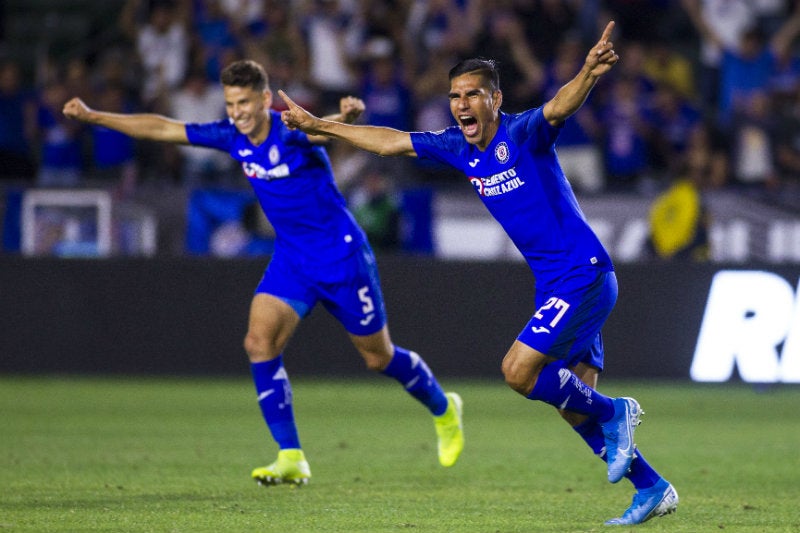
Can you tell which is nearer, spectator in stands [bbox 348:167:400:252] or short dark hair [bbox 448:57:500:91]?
short dark hair [bbox 448:57:500:91]

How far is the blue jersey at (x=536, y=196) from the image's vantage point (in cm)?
655

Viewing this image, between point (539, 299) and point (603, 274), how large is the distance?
0.33m

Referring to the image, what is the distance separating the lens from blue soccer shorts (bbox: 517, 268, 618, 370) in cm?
647

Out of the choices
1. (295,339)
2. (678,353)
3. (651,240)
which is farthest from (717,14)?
(295,339)

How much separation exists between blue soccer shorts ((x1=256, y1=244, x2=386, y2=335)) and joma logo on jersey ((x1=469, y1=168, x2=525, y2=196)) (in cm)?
201

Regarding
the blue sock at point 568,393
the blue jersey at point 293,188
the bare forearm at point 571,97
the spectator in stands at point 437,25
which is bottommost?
the blue sock at point 568,393

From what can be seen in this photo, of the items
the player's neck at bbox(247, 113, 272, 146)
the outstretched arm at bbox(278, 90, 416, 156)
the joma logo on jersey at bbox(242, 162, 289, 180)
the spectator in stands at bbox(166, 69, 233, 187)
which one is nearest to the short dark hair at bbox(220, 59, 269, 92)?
the player's neck at bbox(247, 113, 272, 146)

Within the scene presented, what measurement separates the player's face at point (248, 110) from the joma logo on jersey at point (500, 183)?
205cm

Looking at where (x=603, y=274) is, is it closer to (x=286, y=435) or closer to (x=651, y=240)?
(x=286, y=435)

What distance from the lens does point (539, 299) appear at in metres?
6.70

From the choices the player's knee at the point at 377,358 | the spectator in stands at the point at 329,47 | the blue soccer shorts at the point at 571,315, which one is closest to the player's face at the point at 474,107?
the blue soccer shorts at the point at 571,315

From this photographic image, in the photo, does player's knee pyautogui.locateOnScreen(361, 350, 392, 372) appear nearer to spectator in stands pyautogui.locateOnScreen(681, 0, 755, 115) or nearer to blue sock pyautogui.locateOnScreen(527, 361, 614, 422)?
blue sock pyautogui.locateOnScreen(527, 361, 614, 422)

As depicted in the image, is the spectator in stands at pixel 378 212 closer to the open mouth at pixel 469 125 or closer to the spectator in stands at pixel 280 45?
the spectator in stands at pixel 280 45

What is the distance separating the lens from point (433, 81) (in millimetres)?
16766
